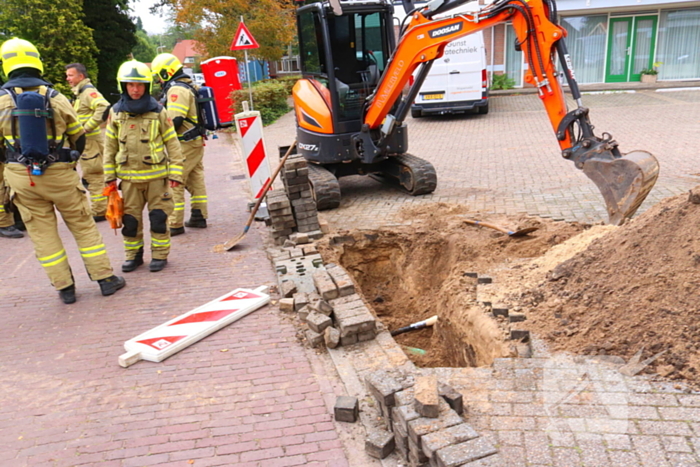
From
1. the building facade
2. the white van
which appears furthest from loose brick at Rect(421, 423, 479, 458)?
the building facade

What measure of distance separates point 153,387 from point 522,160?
863 cm

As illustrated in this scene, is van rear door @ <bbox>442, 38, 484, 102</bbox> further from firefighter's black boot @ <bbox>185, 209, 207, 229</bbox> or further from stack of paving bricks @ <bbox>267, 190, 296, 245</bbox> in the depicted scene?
stack of paving bricks @ <bbox>267, 190, 296, 245</bbox>

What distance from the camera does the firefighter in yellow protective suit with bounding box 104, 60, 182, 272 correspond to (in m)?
6.31

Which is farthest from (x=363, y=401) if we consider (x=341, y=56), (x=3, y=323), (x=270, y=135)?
(x=270, y=135)

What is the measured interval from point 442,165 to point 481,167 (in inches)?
31.9

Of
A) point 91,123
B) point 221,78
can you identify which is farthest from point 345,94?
point 221,78

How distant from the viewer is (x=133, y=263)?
6832 millimetres

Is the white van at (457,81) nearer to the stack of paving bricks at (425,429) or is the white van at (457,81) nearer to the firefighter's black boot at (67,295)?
the firefighter's black boot at (67,295)

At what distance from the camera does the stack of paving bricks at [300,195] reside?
7133 mm

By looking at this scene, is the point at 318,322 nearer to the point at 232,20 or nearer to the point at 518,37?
the point at 518,37

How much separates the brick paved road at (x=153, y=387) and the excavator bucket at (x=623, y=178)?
141 inches

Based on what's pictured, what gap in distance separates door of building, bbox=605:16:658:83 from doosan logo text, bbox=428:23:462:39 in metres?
18.8

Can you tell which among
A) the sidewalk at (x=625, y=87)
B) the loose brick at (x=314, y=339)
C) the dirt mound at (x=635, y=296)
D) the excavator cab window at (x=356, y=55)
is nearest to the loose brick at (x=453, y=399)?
the dirt mound at (x=635, y=296)

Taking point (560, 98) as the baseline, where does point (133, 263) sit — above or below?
below
